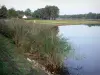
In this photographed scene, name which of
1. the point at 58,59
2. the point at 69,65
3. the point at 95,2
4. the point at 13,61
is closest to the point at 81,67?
the point at 69,65

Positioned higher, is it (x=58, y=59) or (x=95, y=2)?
(x=95, y=2)

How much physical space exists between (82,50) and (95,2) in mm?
1112

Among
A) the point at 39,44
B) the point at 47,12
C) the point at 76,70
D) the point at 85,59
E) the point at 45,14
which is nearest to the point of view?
the point at 39,44

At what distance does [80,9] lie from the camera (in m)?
4.71

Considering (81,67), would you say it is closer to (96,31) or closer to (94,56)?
(94,56)

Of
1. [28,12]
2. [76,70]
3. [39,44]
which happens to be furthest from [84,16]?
[39,44]

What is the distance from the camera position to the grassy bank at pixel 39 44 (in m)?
3.62

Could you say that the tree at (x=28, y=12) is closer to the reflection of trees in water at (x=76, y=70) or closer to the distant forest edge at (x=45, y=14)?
the distant forest edge at (x=45, y=14)

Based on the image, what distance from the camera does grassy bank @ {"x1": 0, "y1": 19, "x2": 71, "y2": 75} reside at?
3.62m

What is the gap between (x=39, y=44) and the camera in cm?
376

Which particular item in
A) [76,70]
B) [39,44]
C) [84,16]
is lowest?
[76,70]

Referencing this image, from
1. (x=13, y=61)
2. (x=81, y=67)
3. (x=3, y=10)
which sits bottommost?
(x=81, y=67)

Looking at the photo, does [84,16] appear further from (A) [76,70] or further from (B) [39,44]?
(B) [39,44]

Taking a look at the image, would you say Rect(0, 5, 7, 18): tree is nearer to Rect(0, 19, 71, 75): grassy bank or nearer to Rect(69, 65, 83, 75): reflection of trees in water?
Rect(0, 19, 71, 75): grassy bank
